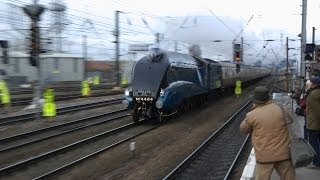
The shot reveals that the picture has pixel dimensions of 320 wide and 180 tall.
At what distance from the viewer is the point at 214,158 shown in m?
13.0

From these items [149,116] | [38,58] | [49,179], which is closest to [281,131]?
[49,179]

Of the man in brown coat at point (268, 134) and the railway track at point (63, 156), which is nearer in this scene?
the man in brown coat at point (268, 134)

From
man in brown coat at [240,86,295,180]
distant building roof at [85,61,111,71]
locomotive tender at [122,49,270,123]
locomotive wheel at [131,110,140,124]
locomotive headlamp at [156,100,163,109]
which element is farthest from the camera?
distant building roof at [85,61,111,71]

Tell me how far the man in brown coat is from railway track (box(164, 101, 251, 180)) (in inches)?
153

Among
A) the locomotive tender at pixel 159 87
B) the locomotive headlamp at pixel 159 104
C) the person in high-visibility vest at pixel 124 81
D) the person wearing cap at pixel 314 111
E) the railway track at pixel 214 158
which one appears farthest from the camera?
the person in high-visibility vest at pixel 124 81

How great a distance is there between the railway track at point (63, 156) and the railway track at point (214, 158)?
2.58 meters

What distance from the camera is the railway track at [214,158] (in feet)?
35.8

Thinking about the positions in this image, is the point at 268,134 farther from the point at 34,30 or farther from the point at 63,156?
the point at 34,30

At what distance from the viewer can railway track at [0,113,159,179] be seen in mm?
11086

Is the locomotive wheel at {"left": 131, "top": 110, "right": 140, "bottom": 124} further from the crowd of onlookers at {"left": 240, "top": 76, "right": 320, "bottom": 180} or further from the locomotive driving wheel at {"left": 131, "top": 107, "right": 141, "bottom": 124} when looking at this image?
the crowd of onlookers at {"left": 240, "top": 76, "right": 320, "bottom": 180}

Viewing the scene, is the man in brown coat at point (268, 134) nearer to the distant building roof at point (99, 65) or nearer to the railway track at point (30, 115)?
the railway track at point (30, 115)

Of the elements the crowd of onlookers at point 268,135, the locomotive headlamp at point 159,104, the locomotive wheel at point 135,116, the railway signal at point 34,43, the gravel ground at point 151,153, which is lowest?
the gravel ground at point 151,153

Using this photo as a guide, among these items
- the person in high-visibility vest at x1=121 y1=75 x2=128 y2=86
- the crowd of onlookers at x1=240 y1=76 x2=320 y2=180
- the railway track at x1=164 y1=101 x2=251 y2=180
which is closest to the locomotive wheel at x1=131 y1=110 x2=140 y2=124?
the railway track at x1=164 y1=101 x2=251 y2=180

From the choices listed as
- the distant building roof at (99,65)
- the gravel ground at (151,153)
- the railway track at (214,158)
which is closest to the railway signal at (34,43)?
the gravel ground at (151,153)
